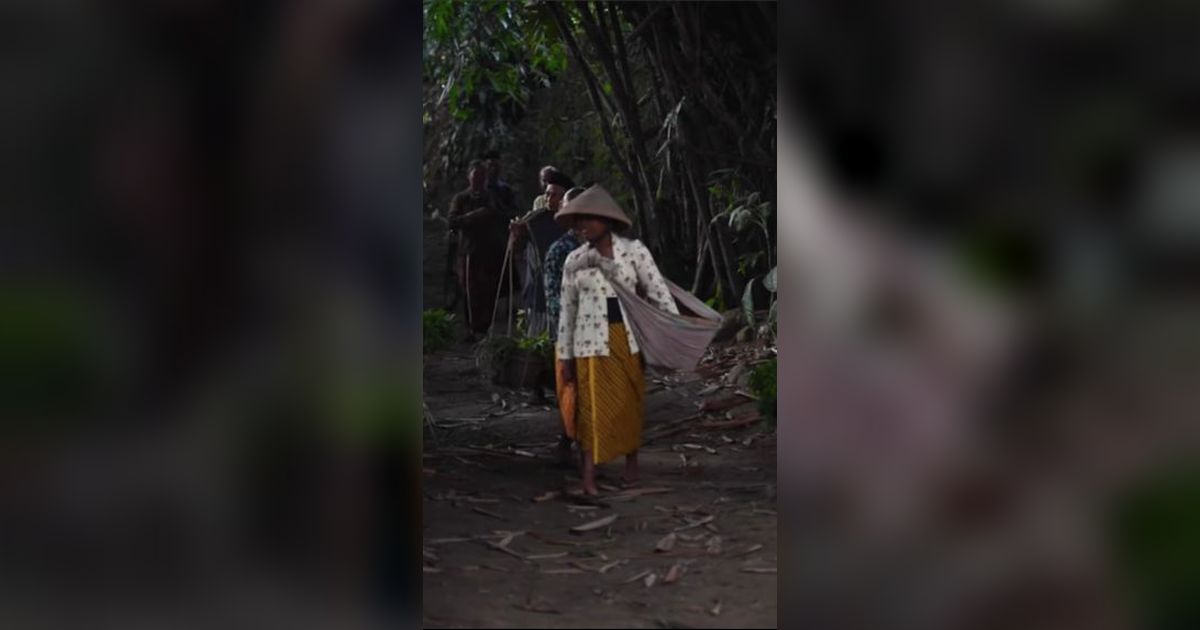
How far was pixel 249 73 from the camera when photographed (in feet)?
8.46

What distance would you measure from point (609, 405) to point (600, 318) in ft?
0.93

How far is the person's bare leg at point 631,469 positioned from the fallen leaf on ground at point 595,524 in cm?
13

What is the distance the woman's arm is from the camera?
11.0ft

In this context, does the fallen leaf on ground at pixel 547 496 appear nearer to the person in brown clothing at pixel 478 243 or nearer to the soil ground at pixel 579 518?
the soil ground at pixel 579 518

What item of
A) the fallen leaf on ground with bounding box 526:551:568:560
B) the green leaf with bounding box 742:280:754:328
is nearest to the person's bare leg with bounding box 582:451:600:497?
the fallen leaf on ground with bounding box 526:551:568:560

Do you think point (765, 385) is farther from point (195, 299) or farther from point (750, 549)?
point (195, 299)

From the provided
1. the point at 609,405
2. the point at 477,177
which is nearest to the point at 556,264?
the point at 477,177

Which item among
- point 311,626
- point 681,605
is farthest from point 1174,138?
point 311,626

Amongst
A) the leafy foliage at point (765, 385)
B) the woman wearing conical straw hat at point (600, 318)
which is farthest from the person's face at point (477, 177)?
the leafy foliage at point (765, 385)

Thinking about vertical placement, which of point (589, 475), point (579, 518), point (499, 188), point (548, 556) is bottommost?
point (548, 556)

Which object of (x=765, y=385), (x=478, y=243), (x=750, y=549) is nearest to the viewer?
(x=750, y=549)

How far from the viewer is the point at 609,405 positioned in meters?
3.36

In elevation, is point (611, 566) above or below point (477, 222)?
below

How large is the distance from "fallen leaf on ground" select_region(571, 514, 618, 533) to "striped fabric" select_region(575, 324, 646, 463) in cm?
19
